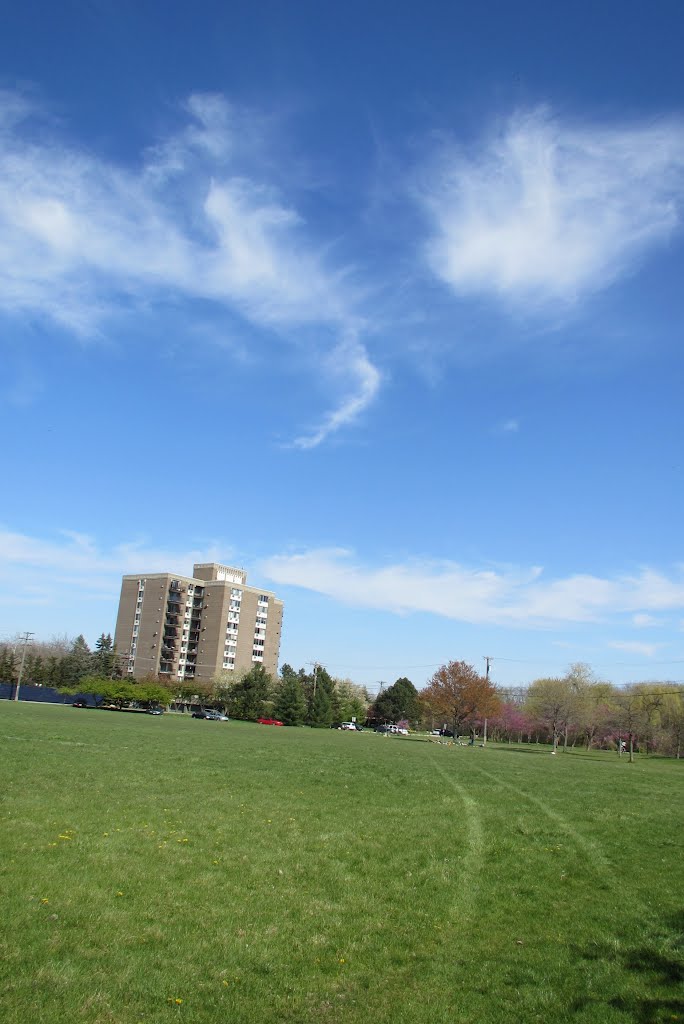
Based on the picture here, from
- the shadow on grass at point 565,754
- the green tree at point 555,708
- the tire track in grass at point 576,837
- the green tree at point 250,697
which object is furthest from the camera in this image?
the green tree at point 250,697

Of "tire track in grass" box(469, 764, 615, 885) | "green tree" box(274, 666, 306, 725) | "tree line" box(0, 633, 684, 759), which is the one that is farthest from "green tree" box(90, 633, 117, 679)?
"tire track in grass" box(469, 764, 615, 885)

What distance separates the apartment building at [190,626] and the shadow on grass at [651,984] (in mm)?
155435

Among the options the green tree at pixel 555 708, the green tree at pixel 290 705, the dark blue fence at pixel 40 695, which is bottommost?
the dark blue fence at pixel 40 695

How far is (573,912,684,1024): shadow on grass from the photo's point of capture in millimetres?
8446

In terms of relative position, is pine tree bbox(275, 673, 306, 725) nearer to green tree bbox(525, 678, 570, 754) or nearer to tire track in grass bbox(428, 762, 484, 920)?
green tree bbox(525, 678, 570, 754)

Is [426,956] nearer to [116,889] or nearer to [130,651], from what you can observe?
[116,889]

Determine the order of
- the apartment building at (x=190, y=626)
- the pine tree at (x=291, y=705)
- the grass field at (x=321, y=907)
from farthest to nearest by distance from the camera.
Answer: the apartment building at (x=190, y=626) → the pine tree at (x=291, y=705) → the grass field at (x=321, y=907)

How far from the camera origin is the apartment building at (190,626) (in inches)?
6457

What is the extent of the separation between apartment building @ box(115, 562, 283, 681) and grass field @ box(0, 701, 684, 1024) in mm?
144395

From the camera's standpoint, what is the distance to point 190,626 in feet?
552

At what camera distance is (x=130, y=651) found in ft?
552

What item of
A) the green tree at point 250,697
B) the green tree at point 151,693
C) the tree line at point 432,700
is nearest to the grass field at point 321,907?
the tree line at point 432,700

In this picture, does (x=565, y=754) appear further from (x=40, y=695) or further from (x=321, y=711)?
(x=40, y=695)

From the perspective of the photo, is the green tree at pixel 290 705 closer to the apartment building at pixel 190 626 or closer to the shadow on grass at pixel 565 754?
the shadow on grass at pixel 565 754
